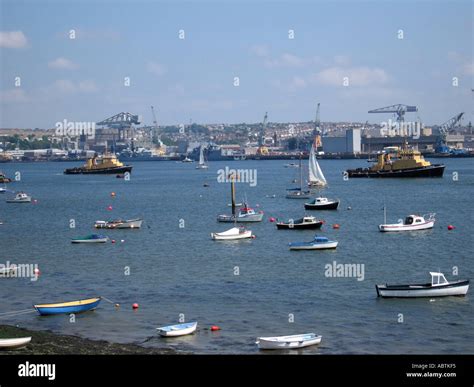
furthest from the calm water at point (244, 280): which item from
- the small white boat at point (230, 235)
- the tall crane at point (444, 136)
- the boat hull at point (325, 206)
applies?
the tall crane at point (444, 136)

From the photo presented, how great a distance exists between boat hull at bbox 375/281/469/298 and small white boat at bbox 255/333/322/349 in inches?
165

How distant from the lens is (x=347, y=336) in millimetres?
14500

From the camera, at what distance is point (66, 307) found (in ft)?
54.7

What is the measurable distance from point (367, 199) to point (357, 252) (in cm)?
2379

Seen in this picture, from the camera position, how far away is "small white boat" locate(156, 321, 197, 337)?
14445 millimetres

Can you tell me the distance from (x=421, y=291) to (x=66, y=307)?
7209 millimetres

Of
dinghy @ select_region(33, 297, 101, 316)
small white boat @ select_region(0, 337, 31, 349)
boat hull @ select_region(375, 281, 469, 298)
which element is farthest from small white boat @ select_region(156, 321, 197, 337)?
boat hull @ select_region(375, 281, 469, 298)

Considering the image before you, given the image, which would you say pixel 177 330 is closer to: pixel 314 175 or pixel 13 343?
pixel 13 343

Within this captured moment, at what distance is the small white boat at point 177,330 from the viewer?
14.4 meters

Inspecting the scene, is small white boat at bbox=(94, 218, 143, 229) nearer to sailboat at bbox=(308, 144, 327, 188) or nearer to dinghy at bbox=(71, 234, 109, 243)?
dinghy at bbox=(71, 234, 109, 243)

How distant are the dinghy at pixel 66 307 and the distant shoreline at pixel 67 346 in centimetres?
157

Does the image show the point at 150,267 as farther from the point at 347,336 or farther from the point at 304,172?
the point at 304,172
